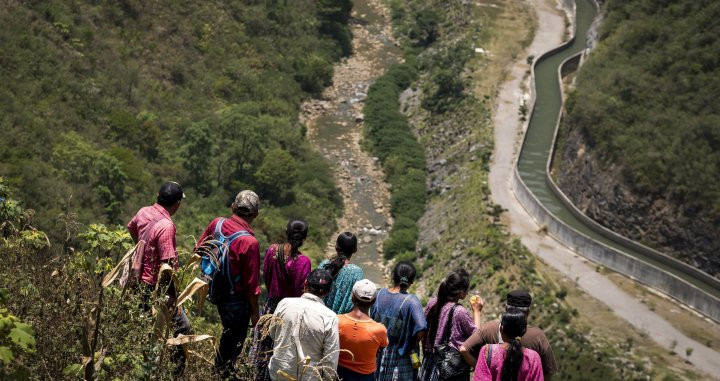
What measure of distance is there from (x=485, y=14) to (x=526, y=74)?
1164 centimetres

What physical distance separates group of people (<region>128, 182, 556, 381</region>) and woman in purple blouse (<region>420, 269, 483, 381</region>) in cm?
1

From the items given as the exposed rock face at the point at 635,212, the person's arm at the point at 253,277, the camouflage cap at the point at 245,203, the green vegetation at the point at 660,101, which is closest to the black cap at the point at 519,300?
the person's arm at the point at 253,277

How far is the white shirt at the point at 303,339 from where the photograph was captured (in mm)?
9883

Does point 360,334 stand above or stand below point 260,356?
above

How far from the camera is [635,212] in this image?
46312 mm

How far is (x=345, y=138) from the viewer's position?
61750 millimetres

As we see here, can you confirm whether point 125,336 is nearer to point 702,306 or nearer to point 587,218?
point 702,306

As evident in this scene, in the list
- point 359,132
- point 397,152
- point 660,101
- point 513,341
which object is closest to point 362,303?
point 513,341

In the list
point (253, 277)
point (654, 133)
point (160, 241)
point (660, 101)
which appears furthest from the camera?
point (660, 101)

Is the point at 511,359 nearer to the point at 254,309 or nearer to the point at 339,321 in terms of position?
the point at 339,321

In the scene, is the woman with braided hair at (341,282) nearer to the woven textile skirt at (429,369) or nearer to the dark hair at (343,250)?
the dark hair at (343,250)

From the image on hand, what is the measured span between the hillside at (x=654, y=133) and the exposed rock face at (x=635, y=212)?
0.05 m

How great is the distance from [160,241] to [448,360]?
3780 mm

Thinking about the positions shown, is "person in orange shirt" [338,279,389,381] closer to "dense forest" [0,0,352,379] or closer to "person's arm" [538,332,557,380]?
"person's arm" [538,332,557,380]
